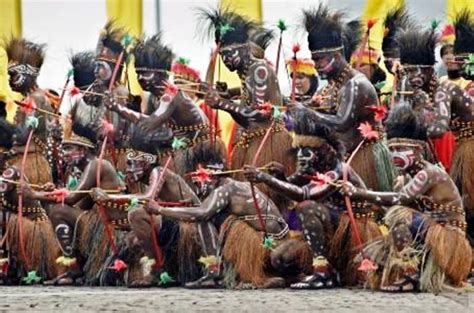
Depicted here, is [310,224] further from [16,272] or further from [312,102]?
[16,272]

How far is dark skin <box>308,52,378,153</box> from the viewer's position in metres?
10.9

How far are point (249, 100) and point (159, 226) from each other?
112 centimetres

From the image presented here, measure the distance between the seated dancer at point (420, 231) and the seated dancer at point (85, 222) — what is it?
2.24 metres

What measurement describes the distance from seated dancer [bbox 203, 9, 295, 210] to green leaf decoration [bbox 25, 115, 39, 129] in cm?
159

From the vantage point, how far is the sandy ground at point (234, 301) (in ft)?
30.0

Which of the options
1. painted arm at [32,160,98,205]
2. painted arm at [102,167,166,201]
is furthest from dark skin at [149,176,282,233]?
painted arm at [32,160,98,205]

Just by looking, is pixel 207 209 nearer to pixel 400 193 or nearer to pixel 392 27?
pixel 400 193

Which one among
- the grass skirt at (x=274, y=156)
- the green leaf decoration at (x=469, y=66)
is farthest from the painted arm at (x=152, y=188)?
the green leaf decoration at (x=469, y=66)

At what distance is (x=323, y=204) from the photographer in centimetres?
1082

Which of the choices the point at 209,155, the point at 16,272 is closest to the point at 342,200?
the point at 209,155

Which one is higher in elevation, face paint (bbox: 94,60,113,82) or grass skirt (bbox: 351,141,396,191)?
face paint (bbox: 94,60,113,82)

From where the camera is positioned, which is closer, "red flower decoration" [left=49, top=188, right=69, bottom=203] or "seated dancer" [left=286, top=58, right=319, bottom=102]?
"red flower decoration" [left=49, top=188, right=69, bottom=203]

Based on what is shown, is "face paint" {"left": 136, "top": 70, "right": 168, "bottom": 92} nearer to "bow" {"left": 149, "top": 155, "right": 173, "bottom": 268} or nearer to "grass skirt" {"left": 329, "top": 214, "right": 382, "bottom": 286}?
"bow" {"left": 149, "top": 155, "right": 173, "bottom": 268}

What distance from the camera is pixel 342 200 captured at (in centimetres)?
1087
